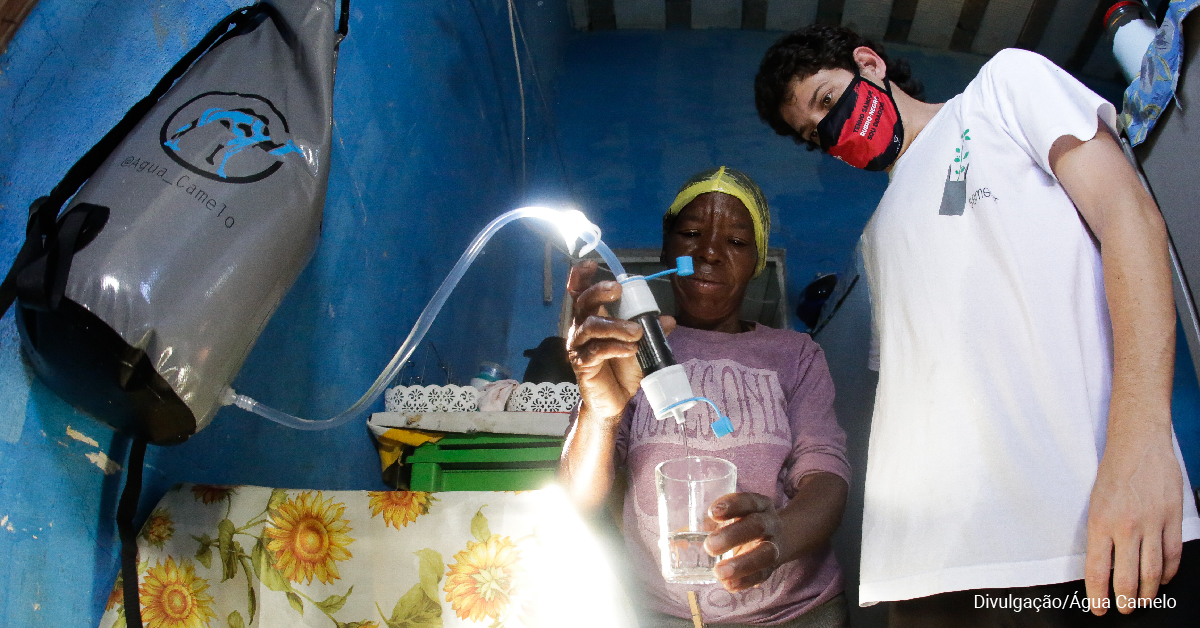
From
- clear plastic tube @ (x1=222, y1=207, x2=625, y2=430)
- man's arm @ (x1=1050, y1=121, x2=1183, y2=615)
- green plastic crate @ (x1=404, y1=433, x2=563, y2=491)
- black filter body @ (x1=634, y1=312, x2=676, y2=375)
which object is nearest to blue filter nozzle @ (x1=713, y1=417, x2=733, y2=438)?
black filter body @ (x1=634, y1=312, x2=676, y2=375)

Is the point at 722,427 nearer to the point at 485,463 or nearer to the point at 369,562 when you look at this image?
the point at 369,562

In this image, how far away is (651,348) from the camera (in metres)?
0.86

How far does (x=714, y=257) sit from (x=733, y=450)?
48cm

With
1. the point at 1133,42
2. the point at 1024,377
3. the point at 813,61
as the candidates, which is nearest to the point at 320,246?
the point at 813,61

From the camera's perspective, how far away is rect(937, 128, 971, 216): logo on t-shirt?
106cm

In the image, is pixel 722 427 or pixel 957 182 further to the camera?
pixel 957 182

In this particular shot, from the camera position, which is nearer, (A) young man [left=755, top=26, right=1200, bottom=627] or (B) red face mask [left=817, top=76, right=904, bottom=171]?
(A) young man [left=755, top=26, right=1200, bottom=627]

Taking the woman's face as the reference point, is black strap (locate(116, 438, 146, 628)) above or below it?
above

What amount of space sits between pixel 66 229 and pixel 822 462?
108cm

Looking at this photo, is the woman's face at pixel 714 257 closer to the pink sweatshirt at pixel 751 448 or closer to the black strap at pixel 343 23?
the pink sweatshirt at pixel 751 448

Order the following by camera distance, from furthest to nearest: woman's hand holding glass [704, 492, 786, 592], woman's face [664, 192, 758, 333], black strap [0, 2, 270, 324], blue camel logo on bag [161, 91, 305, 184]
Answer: woman's face [664, 192, 758, 333] → woman's hand holding glass [704, 492, 786, 592] → blue camel logo on bag [161, 91, 305, 184] → black strap [0, 2, 270, 324]

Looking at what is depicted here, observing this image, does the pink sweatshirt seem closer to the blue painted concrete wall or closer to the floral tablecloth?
the floral tablecloth

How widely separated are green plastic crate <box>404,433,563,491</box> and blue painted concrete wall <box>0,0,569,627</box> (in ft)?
0.44

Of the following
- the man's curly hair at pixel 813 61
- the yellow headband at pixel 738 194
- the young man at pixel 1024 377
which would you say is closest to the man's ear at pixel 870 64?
the man's curly hair at pixel 813 61
